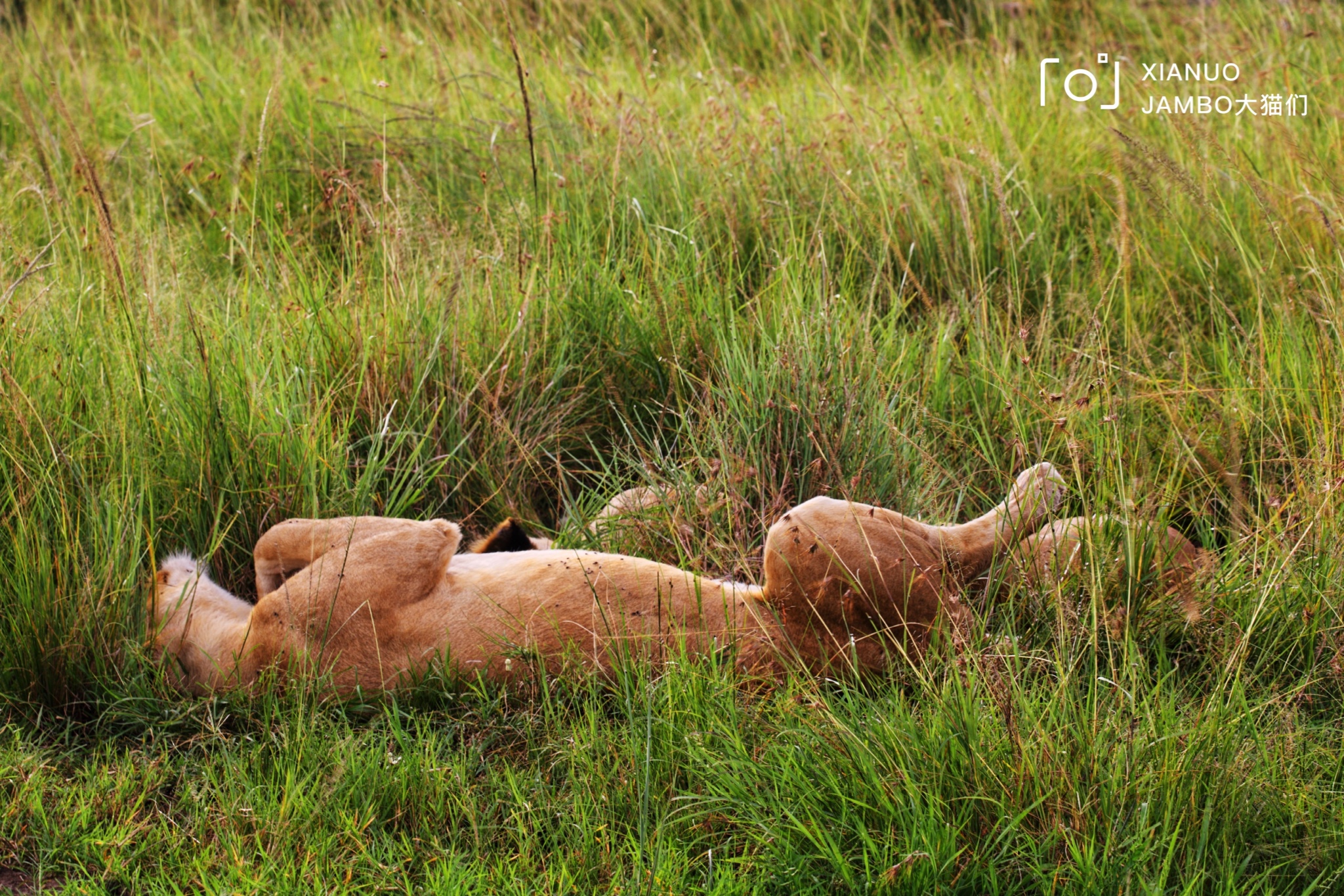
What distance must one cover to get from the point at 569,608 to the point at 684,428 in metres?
0.92

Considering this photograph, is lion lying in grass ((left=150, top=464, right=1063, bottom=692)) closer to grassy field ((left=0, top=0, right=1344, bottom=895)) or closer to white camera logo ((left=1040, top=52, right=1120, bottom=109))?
grassy field ((left=0, top=0, right=1344, bottom=895))

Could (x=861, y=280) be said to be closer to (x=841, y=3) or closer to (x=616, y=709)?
(x=616, y=709)

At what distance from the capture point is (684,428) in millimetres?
3363

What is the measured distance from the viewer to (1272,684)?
2.33 metres

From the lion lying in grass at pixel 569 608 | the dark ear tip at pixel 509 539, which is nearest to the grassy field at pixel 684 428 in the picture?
the lion lying in grass at pixel 569 608

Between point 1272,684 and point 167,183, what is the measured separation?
14.2 feet

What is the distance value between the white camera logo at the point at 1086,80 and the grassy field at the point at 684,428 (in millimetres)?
97

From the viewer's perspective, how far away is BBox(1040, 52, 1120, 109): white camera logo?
16.2 feet

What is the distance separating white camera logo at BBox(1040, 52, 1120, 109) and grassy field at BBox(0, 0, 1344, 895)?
0.10 metres

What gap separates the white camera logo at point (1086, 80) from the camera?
16.2ft

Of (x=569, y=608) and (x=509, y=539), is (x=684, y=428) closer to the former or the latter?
(x=509, y=539)

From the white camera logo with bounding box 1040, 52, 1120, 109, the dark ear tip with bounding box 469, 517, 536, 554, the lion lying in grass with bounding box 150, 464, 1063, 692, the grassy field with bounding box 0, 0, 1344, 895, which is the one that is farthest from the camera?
the white camera logo with bounding box 1040, 52, 1120, 109

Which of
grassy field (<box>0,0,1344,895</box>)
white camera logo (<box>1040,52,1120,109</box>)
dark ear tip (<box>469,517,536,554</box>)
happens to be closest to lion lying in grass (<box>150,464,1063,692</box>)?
grassy field (<box>0,0,1344,895</box>)

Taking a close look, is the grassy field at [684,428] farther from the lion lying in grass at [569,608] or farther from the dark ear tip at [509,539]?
the dark ear tip at [509,539]
